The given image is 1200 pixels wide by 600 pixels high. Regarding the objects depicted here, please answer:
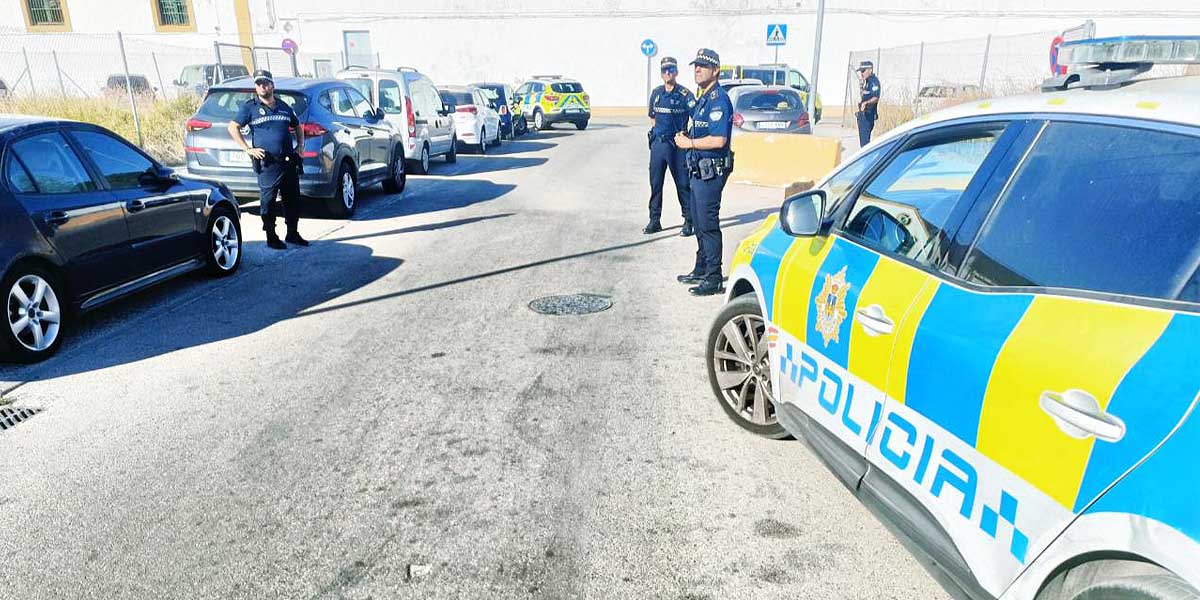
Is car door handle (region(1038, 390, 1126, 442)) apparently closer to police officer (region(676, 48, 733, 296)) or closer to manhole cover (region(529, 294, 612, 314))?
manhole cover (region(529, 294, 612, 314))

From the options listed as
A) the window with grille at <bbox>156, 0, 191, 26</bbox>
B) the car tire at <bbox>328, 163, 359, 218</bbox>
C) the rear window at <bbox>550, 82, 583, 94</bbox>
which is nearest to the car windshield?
the car tire at <bbox>328, 163, 359, 218</bbox>

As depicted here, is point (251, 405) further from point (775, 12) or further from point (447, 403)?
point (775, 12)

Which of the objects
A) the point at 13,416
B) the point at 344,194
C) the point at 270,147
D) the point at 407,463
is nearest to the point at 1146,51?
the point at 407,463

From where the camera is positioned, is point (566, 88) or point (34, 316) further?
point (566, 88)

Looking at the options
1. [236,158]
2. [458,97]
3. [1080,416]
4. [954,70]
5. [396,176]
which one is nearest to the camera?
[1080,416]

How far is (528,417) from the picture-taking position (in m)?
4.22

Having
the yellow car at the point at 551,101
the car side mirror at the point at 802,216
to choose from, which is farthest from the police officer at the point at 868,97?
the yellow car at the point at 551,101

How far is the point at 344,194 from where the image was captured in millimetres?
10211

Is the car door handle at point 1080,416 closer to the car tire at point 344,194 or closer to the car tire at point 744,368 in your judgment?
the car tire at point 744,368

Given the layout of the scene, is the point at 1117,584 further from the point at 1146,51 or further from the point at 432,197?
the point at 432,197

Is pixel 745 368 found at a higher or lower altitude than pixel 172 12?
lower

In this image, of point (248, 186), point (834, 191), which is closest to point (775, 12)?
point (248, 186)

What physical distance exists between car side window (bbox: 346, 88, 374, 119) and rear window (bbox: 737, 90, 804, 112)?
7.13m

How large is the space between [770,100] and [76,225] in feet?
41.2
